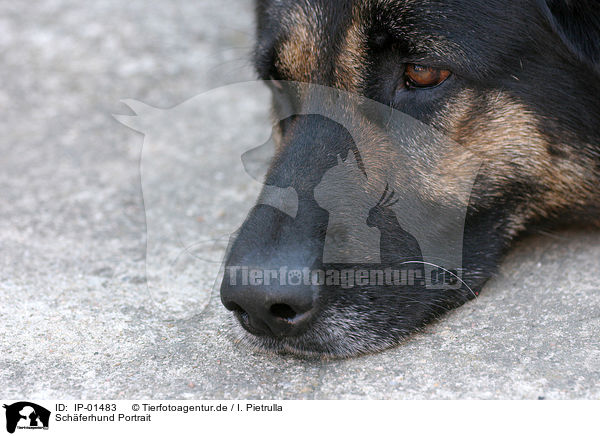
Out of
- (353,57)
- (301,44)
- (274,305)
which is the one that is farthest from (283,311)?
(301,44)

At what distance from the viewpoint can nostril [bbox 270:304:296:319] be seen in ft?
10.7

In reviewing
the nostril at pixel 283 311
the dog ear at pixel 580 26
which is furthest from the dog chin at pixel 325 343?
the dog ear at pixel 580 26

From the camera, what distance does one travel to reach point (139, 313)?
12.9 ft

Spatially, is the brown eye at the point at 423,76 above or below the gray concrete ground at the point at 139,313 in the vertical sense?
above

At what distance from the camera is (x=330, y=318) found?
131 inches

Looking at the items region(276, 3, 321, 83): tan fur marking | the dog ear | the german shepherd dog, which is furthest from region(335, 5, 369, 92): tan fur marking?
the dog ear

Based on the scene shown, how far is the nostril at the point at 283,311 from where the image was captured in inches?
128
